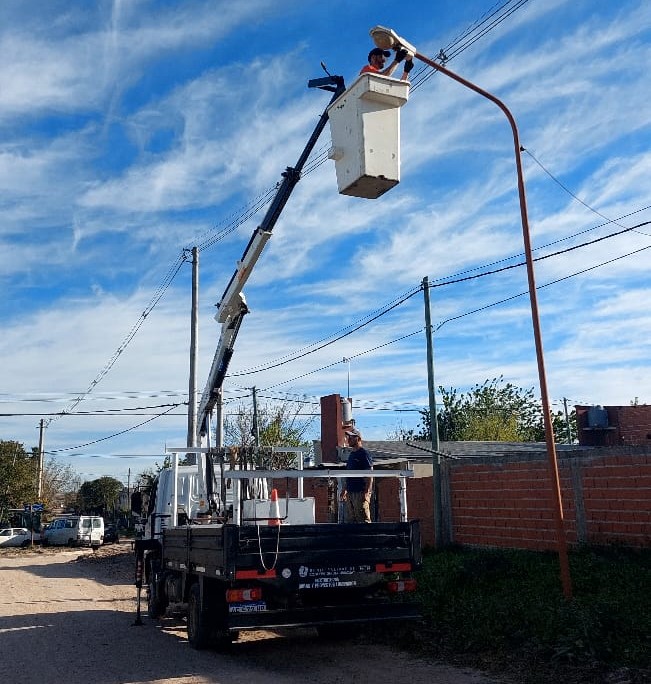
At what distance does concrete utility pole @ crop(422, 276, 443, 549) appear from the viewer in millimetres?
16203

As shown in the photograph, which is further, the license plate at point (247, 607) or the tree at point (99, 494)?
the tree at point (99, 494)

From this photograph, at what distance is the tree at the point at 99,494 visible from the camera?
74.9m

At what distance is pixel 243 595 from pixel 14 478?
47.4m

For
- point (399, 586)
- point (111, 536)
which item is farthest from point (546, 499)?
point (111, 536)

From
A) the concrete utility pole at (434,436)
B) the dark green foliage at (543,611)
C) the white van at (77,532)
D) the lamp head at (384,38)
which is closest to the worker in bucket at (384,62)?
the lamp head at (384,38)

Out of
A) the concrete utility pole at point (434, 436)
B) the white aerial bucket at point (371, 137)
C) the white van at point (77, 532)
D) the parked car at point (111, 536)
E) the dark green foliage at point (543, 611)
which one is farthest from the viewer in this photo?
the parked car at point (111, 536)

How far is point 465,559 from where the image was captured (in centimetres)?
1259

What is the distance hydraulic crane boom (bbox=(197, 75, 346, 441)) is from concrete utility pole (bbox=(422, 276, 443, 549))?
14.8 feet

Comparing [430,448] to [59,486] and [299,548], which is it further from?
[59,486]

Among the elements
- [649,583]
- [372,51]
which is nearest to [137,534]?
[649,583]

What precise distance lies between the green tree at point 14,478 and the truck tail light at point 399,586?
47.1 m

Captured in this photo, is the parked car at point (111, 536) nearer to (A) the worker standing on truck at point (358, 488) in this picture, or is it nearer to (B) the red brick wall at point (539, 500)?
(B) the red brick wall at point (539, 500)

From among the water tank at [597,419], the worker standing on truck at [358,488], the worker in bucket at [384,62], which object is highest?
the worker in bucket at [384,62]

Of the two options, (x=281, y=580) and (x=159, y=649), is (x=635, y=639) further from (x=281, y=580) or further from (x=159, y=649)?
(x=159, y=649)
